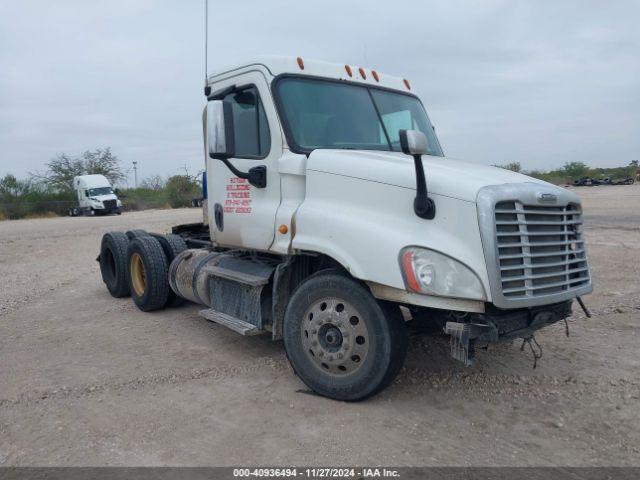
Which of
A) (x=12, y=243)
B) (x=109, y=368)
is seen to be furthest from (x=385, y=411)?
(x=12, y=243)

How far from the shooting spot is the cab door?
475 centimetres

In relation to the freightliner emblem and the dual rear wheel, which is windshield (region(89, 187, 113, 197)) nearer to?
the dual rear wheel

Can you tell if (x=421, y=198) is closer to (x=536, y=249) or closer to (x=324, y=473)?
(x=536, y=249)

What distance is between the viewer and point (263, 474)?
3.20 m

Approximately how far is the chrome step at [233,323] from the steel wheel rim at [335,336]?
0.73 metres

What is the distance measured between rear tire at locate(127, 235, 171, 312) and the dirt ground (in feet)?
1.35

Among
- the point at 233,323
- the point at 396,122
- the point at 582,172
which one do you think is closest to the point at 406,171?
the point at 396,122

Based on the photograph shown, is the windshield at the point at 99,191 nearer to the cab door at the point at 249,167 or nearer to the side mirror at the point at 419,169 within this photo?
the cab door at the point at 249,167

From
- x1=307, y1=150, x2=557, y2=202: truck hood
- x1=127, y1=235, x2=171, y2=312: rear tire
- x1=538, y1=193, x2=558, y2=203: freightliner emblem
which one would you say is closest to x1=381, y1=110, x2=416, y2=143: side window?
x1=307, y1=150, x2=557, y2=202: truck hood

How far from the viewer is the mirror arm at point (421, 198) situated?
368 centimetres

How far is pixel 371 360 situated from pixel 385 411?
40 centimetres

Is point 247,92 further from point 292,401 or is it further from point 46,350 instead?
point 46,350

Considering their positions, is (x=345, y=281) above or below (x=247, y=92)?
below

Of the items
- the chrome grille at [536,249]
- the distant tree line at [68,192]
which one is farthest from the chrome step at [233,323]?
the distant tree line at [68,192]
